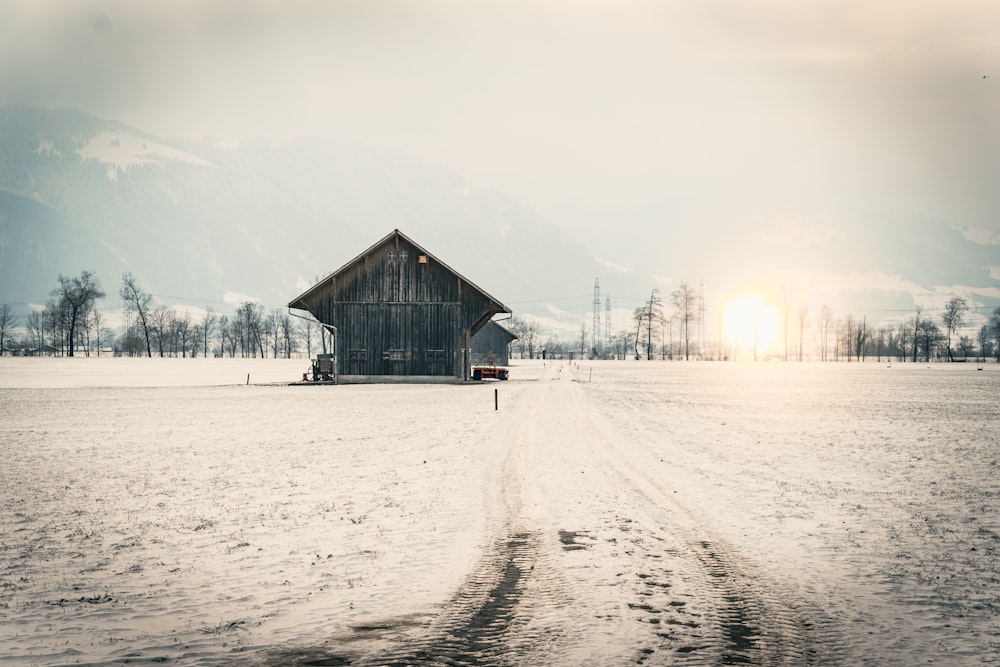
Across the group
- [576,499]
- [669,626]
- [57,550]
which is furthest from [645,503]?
[57,550]

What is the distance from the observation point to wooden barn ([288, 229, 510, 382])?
49500 mm

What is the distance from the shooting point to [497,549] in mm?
9211

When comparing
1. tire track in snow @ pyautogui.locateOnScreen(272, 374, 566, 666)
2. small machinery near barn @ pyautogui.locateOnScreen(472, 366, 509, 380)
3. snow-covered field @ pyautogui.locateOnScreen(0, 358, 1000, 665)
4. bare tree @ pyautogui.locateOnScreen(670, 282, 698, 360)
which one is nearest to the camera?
tire track in snow @ pyautogui.locateOnScreen(272, 374, 566, 666)

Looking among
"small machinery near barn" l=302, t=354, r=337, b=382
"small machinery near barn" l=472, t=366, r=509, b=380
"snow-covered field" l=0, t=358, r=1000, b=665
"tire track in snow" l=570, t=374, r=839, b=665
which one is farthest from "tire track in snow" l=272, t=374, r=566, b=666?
"small machinery near barn" l=472, t=366, r=509, b=380

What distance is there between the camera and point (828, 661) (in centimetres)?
599

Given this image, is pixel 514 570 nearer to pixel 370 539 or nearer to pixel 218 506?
pixel 370 539

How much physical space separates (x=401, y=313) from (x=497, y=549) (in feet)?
135

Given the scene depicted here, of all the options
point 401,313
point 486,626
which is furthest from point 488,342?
point 486,626

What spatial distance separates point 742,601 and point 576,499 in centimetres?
494

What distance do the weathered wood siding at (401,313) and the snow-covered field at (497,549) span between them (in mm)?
28719

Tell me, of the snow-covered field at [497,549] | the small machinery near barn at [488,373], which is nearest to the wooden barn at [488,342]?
the small machinery near barn at [488,373]

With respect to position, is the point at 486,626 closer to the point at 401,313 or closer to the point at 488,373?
the point at 401,313

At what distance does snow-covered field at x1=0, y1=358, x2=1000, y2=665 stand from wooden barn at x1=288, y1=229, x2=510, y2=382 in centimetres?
2870

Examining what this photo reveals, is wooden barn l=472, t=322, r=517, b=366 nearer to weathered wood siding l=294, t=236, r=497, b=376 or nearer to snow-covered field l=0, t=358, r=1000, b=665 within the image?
weathered wood siding l=294, t=236, r=497, b=376
